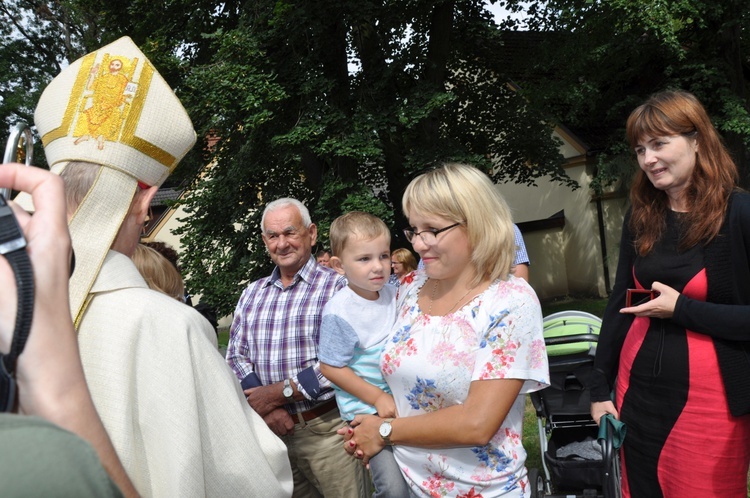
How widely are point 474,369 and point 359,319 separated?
3.00ft

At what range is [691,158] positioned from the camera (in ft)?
9.20

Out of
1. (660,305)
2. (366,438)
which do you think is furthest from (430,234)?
(660,305)

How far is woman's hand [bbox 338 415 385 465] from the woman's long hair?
4.22ft

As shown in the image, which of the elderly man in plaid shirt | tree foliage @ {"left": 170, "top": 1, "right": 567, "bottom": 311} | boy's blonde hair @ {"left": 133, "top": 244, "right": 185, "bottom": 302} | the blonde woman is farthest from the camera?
tree foliage @ {"left": 170, "top": 1, "right": 567, "bottom": 311}

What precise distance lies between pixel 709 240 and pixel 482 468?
1.20 m

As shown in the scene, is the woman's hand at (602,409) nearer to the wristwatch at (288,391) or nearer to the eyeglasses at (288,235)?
the wristwatch at (288,391)

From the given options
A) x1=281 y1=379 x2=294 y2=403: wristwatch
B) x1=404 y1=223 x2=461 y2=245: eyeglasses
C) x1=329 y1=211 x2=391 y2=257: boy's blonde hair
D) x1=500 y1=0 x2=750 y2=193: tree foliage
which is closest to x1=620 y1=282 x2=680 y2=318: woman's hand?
x1=404 y1=223 x2=461 y2=245: eyeglasses

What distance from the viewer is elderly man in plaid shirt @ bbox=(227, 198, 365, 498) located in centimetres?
381

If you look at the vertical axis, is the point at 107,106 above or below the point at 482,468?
above

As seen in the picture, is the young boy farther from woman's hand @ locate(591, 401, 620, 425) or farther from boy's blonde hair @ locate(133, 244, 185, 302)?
boy's blonde hair @ locate(133, 244, 185, 302)

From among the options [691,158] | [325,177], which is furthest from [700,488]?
[325,177]

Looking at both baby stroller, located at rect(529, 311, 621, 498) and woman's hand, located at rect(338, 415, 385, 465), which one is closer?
woman's hand, located at rect(338, 415, 385, 465)

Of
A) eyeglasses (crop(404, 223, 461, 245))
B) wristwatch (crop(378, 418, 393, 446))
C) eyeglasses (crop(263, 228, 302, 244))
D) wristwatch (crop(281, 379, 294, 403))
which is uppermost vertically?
eyeglasses (crop(263, 228, 302, 244))

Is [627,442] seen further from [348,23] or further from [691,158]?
[348,23]
